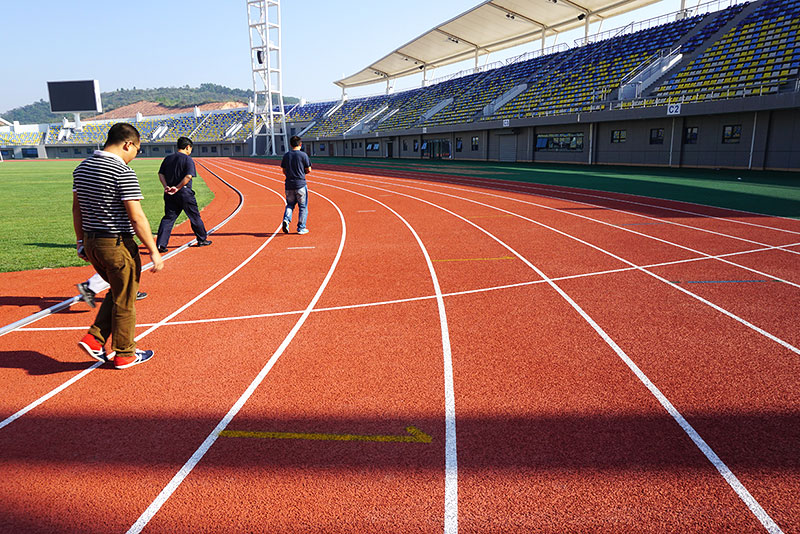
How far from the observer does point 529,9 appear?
37.6 m

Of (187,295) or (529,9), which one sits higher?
(529,9)

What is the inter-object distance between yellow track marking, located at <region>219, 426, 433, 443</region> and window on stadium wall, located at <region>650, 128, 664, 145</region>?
28044 millimetres

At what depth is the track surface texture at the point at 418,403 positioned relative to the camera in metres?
2.68

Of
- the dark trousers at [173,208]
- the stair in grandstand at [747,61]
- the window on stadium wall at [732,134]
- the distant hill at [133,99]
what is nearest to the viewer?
the dark trousers at [173,208]

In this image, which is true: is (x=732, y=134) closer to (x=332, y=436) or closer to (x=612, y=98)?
(x=612, y=98)

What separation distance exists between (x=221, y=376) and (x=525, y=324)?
122 inches

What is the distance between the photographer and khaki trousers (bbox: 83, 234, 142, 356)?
4.04m

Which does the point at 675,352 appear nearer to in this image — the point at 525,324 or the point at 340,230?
the point at 525,324

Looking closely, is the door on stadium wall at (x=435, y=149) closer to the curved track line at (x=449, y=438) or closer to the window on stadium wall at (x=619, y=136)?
the window on stadium wall at (x=619, y=136)

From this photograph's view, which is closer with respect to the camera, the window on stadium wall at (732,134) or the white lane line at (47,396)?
the white lane line at (47,396)

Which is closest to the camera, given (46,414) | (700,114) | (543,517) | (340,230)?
(543,517)

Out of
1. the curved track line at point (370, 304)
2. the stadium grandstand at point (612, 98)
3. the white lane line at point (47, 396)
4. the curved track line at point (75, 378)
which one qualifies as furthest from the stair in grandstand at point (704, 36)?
the white lane line at point (47, 396)

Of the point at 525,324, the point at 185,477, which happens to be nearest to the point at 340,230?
the point at 525,324

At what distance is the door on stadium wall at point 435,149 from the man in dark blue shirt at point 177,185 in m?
36.5
